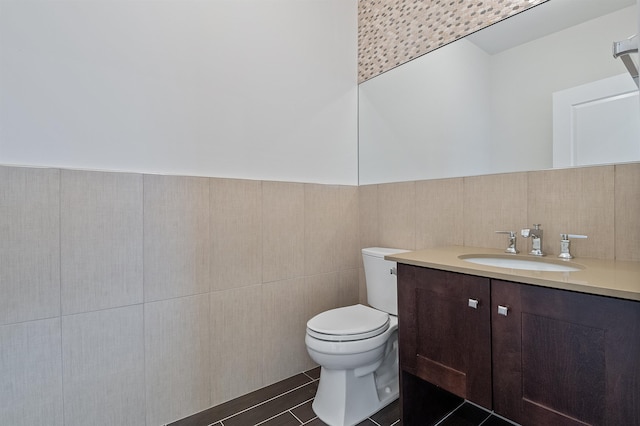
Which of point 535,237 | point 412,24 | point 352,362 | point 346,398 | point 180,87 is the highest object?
point 412,24

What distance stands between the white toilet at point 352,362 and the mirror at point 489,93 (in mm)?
803

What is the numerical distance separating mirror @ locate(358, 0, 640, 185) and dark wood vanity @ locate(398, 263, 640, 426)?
2.49 feet

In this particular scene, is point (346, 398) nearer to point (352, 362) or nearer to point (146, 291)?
point (352, 362)

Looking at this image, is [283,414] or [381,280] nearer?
[283,414]

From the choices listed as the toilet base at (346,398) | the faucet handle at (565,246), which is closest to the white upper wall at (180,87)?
the toilet base at (346,398)

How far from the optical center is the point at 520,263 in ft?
4.63

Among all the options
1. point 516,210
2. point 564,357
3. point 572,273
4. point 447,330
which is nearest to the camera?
point 564,357

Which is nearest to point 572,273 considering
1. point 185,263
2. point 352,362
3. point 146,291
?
point 352,362

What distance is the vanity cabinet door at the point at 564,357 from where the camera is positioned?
0.83 m

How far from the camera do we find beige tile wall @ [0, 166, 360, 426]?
1.21m

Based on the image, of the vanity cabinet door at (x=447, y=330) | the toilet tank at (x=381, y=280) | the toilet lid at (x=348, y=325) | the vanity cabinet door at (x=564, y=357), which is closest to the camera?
the vanity cabinet door at (x=564, y=357)

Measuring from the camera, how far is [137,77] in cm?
145

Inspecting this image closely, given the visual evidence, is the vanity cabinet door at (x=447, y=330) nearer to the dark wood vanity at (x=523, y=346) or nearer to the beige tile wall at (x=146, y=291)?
the dark wood vanity at (x=523, y=346)

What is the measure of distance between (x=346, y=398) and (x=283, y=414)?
0.34 meters
